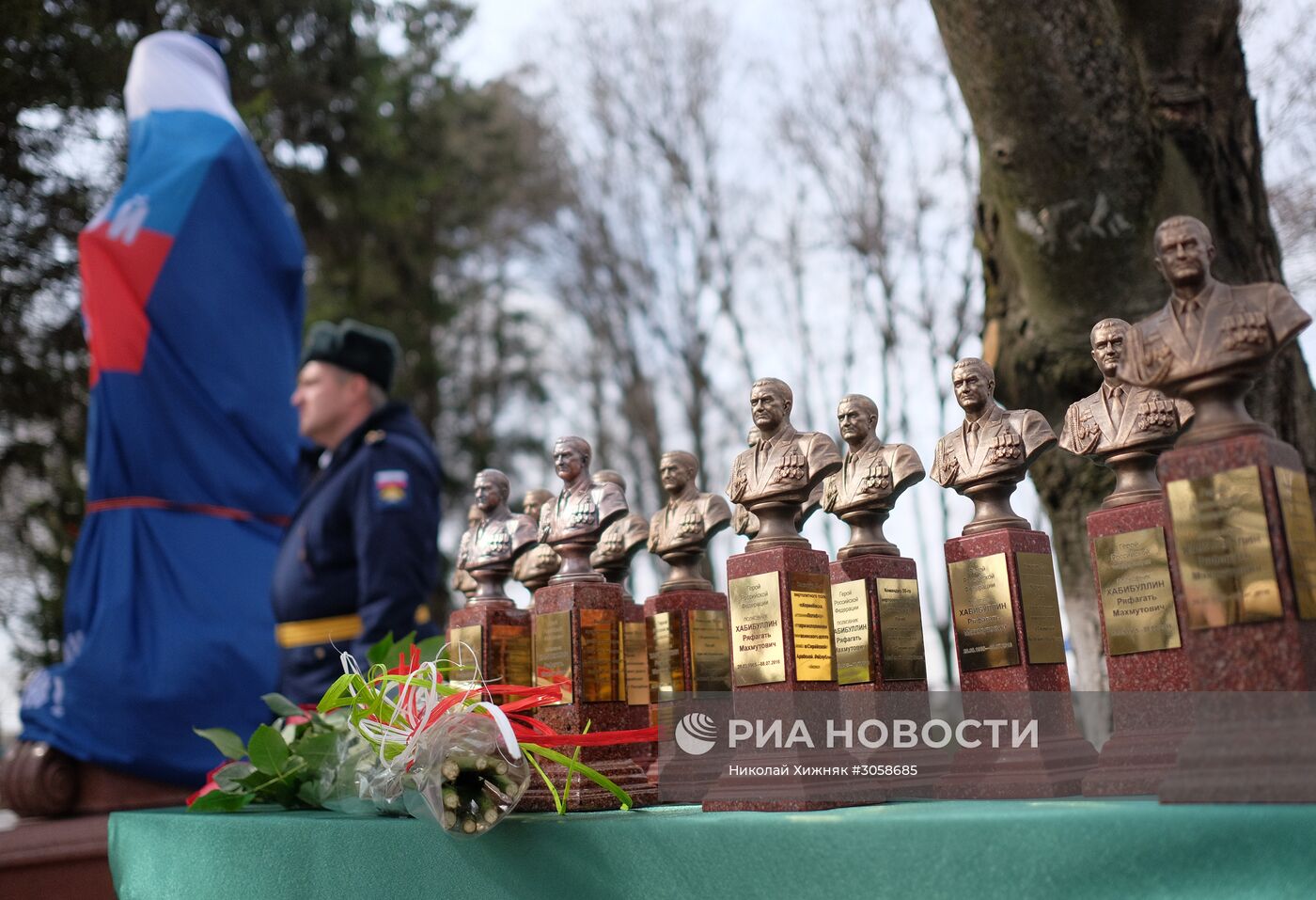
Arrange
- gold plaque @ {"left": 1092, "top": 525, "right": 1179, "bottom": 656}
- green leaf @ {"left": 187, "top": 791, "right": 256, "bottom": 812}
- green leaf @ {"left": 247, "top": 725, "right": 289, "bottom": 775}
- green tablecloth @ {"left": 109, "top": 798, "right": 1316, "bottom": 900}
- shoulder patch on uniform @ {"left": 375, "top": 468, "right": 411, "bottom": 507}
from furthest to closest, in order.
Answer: shoulder patch on uniform @ {"left": 375, "top": 468, "right": 411, "bottom": 507}
green leaf @ {"left": 187, "top": 791, "right": 256, "bottom": 812}
green leaf @ {"left": 247, "top": 725, "right": 289, "bottom": 775}
gold plaque @ {"left": 1092, "top": 525, "right": 1179, "bottom": 656}
green tablecloth @ {"left": 109, "top": 798, "right": 1316, "bottom": 900}

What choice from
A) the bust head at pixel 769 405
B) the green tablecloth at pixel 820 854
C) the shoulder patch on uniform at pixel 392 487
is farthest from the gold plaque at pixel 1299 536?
the shoulder patch on uniform at pixel 392 487

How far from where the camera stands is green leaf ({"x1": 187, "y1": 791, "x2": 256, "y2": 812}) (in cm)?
246

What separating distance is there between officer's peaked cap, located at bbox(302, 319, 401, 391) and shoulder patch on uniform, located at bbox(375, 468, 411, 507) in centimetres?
56

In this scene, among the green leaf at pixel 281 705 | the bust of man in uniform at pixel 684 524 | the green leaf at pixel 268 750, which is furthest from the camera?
the green leaf at pixel 281 705

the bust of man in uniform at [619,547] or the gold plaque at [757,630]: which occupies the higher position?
the bust of man in uniform at [619,547]

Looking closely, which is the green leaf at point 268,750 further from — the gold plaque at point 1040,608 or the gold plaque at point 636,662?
the gold plaque at point 1040,608

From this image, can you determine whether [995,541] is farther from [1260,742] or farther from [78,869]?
[78,869]

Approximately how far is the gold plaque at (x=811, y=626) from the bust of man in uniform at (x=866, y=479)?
11cm

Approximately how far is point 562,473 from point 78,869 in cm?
206

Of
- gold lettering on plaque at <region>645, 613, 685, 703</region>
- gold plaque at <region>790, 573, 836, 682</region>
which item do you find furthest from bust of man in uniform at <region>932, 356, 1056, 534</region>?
gold lettering on plaque at <region>645, 613, 685, 703</region>

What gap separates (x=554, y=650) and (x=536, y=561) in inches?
18.4

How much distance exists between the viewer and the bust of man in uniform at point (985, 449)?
1.74 meters

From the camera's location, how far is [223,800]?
2.47 m

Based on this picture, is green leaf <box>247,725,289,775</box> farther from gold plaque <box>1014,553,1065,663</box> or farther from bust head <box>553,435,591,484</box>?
A: gold plaque <box>1014,553,1065,663</box>
